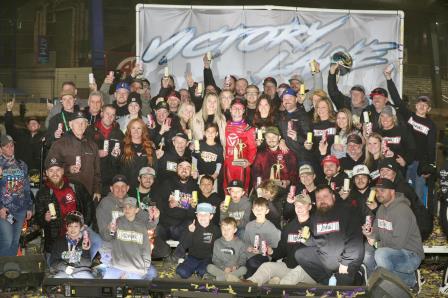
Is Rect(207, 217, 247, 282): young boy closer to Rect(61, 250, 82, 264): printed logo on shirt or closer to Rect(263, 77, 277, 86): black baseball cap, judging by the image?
Rect(61, 250, 82, 264): printed logo on shirt

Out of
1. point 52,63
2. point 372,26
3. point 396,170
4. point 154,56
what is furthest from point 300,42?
point 52,63

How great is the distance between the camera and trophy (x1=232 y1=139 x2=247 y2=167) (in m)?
12.3

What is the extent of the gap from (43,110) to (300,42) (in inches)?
291

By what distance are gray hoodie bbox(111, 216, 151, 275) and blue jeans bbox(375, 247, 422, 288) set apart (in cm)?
309

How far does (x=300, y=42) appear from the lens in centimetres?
1511

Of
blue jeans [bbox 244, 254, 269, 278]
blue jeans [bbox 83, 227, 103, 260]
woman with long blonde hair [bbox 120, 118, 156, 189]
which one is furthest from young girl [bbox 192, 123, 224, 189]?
blue jeans [bbox 83, 227, 103, 260]

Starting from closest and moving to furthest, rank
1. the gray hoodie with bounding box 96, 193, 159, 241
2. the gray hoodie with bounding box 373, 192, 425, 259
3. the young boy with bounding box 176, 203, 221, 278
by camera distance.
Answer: the gray hoodie with bounding box 373, 192, 425, 259
the young boy with bounding box 176, 203, 221, 278
the gray hoodie with bounding box 96, 193, 159, 241

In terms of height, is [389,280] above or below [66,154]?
below

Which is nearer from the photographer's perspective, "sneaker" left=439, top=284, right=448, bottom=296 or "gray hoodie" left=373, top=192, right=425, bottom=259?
"gray hoodie" left=373, top=192, right=425, bottom=259

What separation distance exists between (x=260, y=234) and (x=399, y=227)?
6.07ft

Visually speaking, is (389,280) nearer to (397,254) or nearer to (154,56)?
(397,254)

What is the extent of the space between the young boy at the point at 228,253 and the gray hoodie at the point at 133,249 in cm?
87

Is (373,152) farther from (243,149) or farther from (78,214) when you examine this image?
(78,214)

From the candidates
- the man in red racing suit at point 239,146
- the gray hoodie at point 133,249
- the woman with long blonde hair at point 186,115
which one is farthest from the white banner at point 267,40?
the gray hoodie at point 133,249
